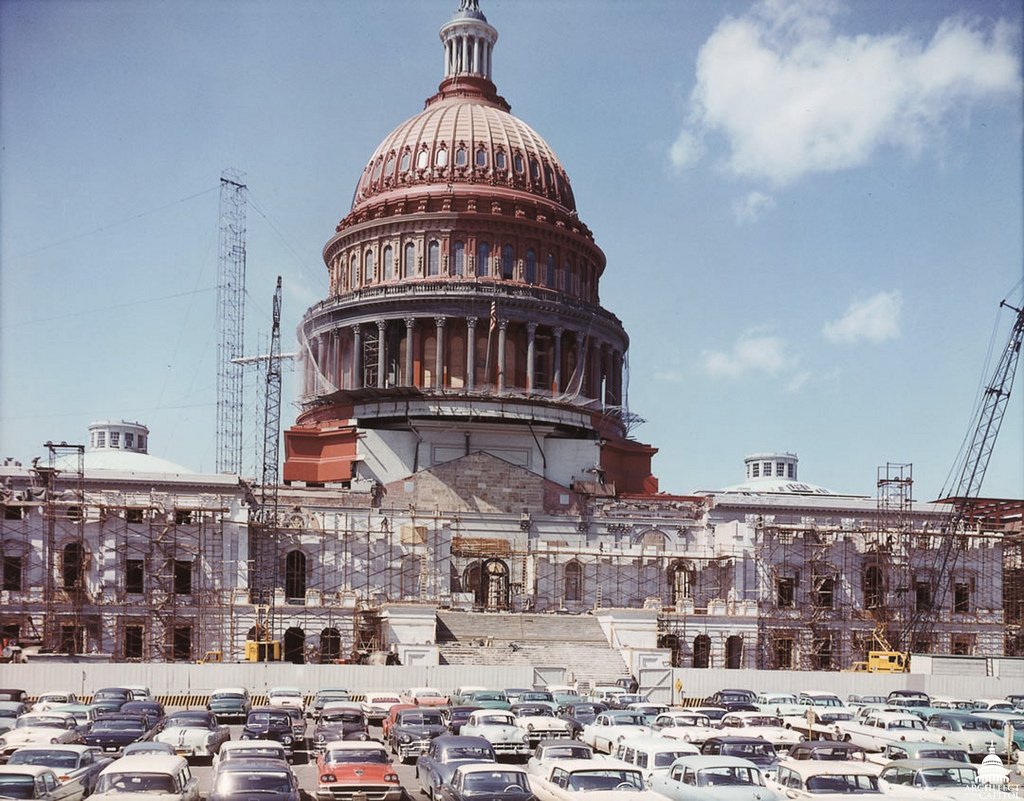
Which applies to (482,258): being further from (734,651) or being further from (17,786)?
(17,786)

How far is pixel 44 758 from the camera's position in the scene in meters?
30.4

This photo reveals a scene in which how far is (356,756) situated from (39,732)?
32.7 ft

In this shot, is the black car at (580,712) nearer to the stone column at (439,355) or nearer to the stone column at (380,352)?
the stone column at (439,355)

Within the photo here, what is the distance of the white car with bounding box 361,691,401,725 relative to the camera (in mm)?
49094

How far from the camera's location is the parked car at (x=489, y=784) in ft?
88.9

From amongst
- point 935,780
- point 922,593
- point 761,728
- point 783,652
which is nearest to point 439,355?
point 783,652

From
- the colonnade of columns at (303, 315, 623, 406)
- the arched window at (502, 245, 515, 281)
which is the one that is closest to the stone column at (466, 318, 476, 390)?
the colonnade of columns at (303, 315, 623, 406)

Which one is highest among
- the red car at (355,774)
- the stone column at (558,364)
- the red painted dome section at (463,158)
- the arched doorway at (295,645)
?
the red painted dome section at (463,158)

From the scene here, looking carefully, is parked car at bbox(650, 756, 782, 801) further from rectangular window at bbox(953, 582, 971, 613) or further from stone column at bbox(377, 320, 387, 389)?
stone column at bbox(377, 320, 387, 389)

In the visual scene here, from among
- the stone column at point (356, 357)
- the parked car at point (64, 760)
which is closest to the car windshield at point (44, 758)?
the parked car at point (64, 760)

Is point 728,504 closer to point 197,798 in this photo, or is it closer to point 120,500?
point 120,500

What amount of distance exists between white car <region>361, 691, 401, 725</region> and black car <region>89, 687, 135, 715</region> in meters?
9.19

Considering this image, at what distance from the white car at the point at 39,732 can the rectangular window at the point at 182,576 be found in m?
39.7

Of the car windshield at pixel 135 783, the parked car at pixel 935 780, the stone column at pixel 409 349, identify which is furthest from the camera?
the stone column at pixel 409 349
